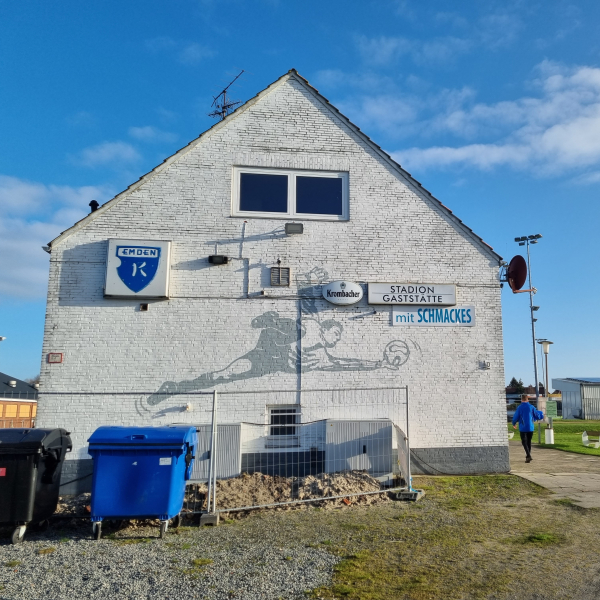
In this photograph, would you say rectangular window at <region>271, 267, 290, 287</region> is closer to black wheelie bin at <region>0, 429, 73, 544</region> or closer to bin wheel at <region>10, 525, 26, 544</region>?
black wheelie bin at <region>0, 429, 73, 544</region>

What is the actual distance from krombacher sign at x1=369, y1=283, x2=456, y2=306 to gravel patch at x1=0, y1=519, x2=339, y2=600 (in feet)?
18.3

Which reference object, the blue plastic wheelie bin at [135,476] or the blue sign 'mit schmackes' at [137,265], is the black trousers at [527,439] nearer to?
the blue plastic wheelie bin at [135,476]

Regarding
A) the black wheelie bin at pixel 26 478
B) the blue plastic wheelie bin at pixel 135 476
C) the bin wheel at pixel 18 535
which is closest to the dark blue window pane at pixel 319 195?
the blue plastic wheelie bin at pixel 135 476

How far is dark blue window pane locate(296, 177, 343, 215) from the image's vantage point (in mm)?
11641

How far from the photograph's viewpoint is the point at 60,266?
10695mm

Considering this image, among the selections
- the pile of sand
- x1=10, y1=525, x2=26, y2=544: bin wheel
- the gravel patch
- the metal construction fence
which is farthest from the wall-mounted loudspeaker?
x1=10, y1=525, x2=26, y2=544: bin wheel

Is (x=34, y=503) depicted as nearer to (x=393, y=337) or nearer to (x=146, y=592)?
(x=146, y=592)

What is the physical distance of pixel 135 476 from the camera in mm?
6984

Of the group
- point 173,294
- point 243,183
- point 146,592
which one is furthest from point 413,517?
point 243,183

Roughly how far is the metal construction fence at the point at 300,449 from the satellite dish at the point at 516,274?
375 centimetres

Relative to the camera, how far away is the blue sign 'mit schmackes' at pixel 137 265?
418 inches

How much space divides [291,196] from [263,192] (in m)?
0.64

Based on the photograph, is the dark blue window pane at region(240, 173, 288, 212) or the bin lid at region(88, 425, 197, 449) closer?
the bin lid at region(88, 425, 197, 449)

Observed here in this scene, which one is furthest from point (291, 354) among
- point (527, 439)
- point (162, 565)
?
point (527, 439)
